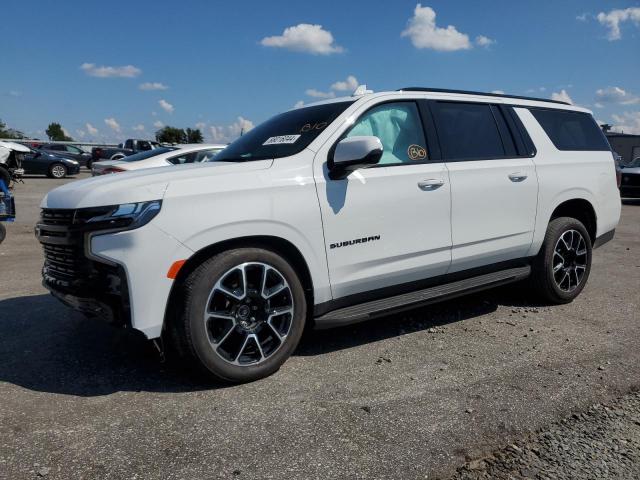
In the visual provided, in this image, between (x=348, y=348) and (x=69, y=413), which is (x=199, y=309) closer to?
(x=69, y=413)

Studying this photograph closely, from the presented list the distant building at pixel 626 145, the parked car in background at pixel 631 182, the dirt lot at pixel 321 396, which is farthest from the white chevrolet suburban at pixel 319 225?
the distant building at pixel 626 145

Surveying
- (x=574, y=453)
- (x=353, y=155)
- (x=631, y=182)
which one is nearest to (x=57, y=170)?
(x=631, y=182)

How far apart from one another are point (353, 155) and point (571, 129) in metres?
2.98

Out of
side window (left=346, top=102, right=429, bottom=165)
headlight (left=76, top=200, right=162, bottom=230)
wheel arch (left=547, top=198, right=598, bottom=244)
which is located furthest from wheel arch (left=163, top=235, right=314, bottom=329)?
wheel arch (left=547, top=198, right=598, bottom=244)

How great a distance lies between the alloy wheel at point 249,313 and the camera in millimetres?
3129

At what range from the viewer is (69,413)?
2.84 metres

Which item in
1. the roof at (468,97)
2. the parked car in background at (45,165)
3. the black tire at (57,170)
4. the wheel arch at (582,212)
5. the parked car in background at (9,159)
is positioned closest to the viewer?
the roof at (468,97)

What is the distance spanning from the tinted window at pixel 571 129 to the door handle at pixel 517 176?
0.69 m

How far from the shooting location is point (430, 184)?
3.89 metres

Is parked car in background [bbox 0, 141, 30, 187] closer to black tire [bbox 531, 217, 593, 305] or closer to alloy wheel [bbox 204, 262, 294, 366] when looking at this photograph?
alloy wheel [bbox 204, 262, 294, 366]

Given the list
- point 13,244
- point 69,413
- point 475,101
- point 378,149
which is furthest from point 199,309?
point 13,244

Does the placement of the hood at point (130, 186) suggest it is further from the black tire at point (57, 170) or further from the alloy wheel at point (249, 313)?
the black tire at point (57, 170)

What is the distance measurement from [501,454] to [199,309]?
68.0 inches

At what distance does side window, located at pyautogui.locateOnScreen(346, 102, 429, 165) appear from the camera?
3.80 metres
